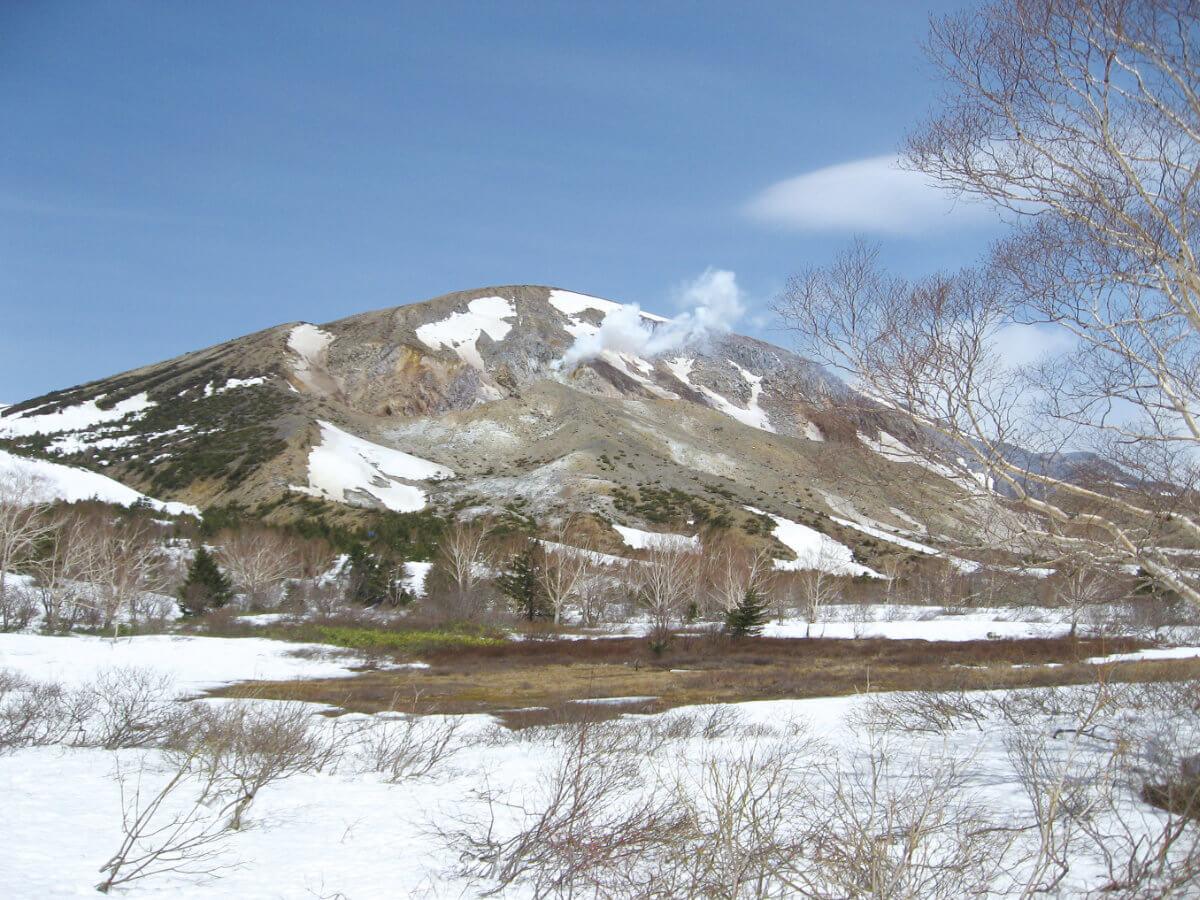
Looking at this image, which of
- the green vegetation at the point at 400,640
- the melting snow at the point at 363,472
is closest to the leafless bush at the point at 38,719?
the green vegetation at the point at 400,640

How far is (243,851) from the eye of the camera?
6383mm

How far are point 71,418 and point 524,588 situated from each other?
90594 millimetres

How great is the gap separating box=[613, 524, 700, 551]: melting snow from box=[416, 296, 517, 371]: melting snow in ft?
250

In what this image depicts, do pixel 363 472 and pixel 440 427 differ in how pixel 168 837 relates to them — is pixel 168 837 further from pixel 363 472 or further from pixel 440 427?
pixel 440 427

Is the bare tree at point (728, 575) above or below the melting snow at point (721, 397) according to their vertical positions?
below

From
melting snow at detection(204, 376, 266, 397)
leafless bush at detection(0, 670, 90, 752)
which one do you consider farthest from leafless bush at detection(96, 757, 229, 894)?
melting snow at detection(204, 376, 266, 397)

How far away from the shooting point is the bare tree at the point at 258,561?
44.4m

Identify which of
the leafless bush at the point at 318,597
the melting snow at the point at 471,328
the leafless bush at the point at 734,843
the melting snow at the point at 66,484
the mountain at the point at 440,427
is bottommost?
the leafless bush at the point at 318,597

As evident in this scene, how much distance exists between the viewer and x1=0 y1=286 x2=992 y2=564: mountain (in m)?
79.5

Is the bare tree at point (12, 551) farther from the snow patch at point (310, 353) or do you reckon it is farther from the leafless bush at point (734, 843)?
the snow patch at point (310, 353)

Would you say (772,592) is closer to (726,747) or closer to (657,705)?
(657,705)

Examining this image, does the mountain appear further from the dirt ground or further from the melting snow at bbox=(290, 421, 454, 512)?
the dirt ground

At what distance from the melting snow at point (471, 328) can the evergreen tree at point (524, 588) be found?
304 ft

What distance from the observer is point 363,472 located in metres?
84.2
